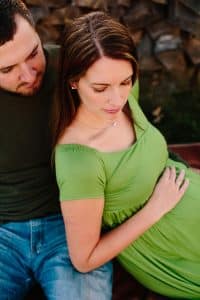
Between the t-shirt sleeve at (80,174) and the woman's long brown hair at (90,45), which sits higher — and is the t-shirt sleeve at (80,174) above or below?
below

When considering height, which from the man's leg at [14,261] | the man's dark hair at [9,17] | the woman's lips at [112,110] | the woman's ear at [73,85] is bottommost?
the man's leg at [14,261]

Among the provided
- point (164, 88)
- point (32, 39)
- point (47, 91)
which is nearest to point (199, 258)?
point (47, 91)

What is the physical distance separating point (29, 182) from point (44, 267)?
0.98 ft

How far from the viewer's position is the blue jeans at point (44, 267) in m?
2.01

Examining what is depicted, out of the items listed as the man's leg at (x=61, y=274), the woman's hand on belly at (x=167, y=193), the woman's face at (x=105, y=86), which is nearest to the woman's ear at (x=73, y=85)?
the woman's face at (x=105, y=86)

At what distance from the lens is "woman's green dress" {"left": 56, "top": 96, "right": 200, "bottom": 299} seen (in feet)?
6.00

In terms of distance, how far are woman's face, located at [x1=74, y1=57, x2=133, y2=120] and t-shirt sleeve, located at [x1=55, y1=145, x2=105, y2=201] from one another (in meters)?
0.13

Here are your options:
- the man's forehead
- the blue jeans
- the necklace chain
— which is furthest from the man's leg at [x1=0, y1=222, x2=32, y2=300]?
the man's forehead

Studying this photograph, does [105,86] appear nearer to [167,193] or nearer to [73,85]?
[73,85]

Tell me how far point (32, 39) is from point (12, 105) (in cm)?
25

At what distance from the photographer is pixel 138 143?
1.96m

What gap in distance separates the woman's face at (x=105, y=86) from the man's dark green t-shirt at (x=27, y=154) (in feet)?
0.97

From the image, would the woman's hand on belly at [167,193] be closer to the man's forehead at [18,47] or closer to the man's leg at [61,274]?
the man's leg at [61,274]

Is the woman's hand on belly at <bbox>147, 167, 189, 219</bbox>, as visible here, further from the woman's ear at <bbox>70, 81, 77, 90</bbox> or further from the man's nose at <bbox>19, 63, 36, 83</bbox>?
the man's nose at <bbox>19, 63, 36, 83</bbox>
